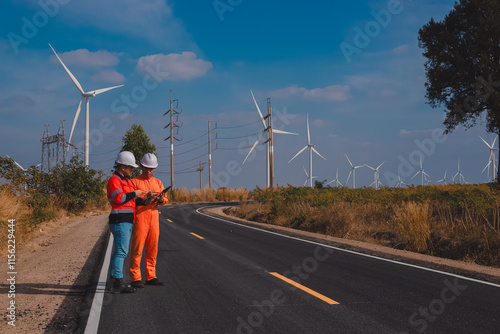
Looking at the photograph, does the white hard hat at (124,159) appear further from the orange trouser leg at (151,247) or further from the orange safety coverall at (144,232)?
the orange trouser leg at (151,247)

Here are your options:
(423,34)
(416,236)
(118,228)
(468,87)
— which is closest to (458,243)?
(416,236)

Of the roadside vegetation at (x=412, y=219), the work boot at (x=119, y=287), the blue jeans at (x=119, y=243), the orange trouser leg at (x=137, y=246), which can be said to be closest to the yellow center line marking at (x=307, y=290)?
the orange trouser leg at (x=137, y=246)

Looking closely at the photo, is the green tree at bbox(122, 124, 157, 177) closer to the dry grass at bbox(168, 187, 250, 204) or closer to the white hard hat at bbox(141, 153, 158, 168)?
the dry grass at bbox(168, 187, 250, 204)

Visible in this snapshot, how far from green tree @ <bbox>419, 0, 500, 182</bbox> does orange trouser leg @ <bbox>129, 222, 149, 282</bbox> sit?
2388 cm

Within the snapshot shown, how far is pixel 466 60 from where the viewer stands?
1040 inches

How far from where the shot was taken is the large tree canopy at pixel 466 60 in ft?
81.1

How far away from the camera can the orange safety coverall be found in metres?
6.65

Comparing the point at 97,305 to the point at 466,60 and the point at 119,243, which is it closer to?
the point at 119,243

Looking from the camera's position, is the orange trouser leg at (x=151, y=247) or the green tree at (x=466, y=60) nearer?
the orange trouser leg at (x=151, y=247)

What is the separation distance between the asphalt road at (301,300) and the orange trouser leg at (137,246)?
0.37 m

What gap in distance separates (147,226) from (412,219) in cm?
823

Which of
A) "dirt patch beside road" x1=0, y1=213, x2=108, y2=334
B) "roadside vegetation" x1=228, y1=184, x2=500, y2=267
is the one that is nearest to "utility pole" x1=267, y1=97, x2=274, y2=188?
"roadside vegetation" x1=228, y1=184, x2=500, y2=267

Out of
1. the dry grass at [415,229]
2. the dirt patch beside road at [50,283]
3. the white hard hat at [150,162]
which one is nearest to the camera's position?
→ the dirt patch beside road at [50,283]

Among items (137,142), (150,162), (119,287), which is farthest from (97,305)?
(137,142)
